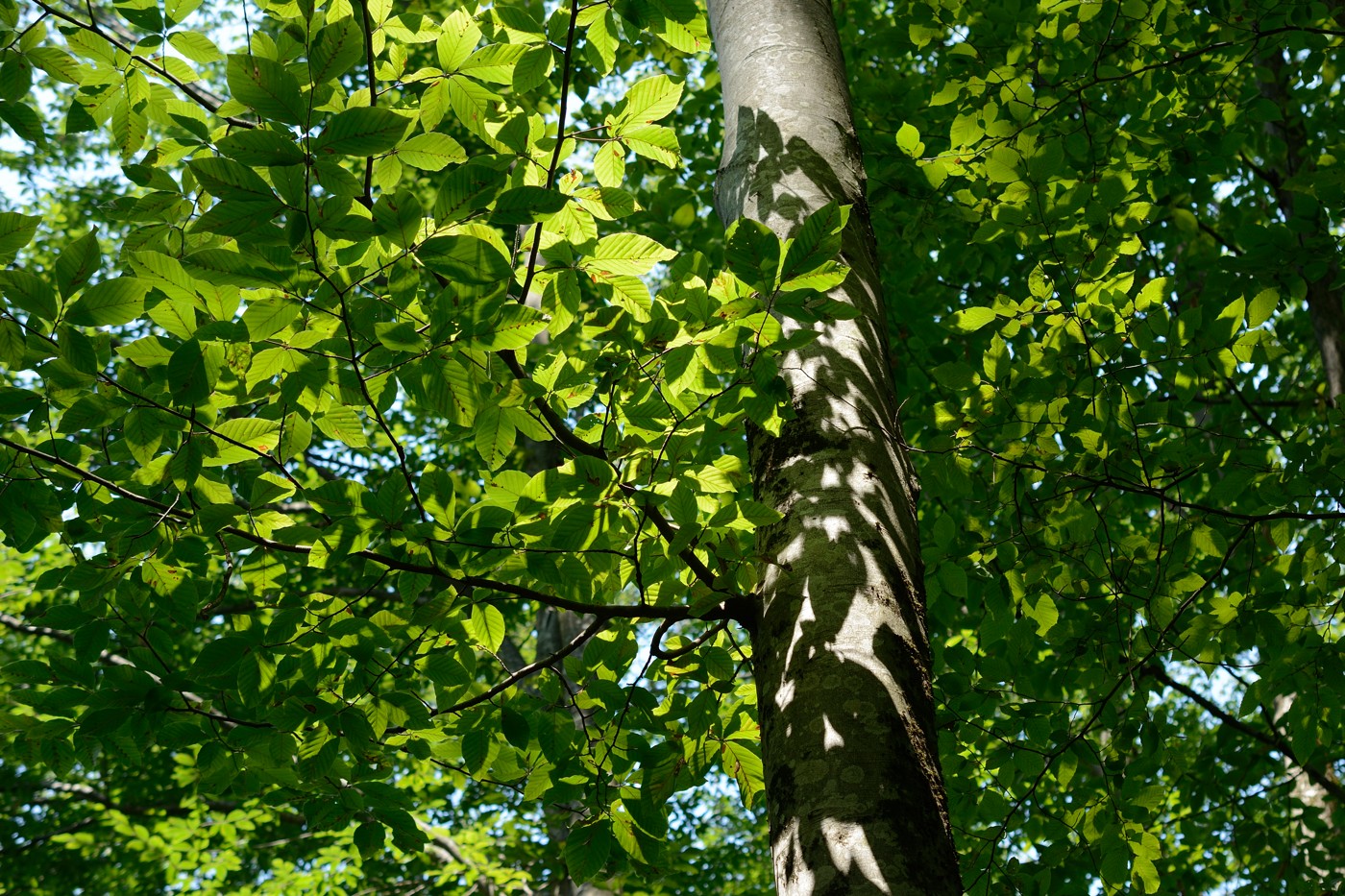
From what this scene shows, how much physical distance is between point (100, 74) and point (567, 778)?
192cm

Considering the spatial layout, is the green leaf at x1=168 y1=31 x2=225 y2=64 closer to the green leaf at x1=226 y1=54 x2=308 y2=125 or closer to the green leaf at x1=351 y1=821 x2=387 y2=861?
the green leaf at x1=226 y1=54 x2=308 y2=125

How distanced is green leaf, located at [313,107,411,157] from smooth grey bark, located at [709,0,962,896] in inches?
40.7

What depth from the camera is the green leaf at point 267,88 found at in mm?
1284

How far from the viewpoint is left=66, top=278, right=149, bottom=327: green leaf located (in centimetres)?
150

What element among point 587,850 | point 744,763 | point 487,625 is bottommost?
point 587,850

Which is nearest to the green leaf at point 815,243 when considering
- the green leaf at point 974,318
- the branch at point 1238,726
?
the green leaf at point 974,318

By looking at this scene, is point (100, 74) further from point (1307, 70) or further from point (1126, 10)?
point (1307, 70)

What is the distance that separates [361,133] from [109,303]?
0.59 metres

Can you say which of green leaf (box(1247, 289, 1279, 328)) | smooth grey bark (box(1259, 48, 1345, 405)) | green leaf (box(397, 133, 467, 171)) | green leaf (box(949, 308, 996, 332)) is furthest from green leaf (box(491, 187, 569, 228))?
smooth grey bark (box(1259, 48, 1345, 405))

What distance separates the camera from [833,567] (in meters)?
1.74

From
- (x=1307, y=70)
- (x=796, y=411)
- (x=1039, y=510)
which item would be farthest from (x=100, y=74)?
(x=1307, y=70)

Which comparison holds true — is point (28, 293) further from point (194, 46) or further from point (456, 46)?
point (456, 46)

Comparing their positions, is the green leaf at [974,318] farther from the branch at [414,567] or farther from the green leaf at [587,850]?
the green leaf at [587,850]

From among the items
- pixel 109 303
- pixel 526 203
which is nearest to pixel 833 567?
pixel 526 203
